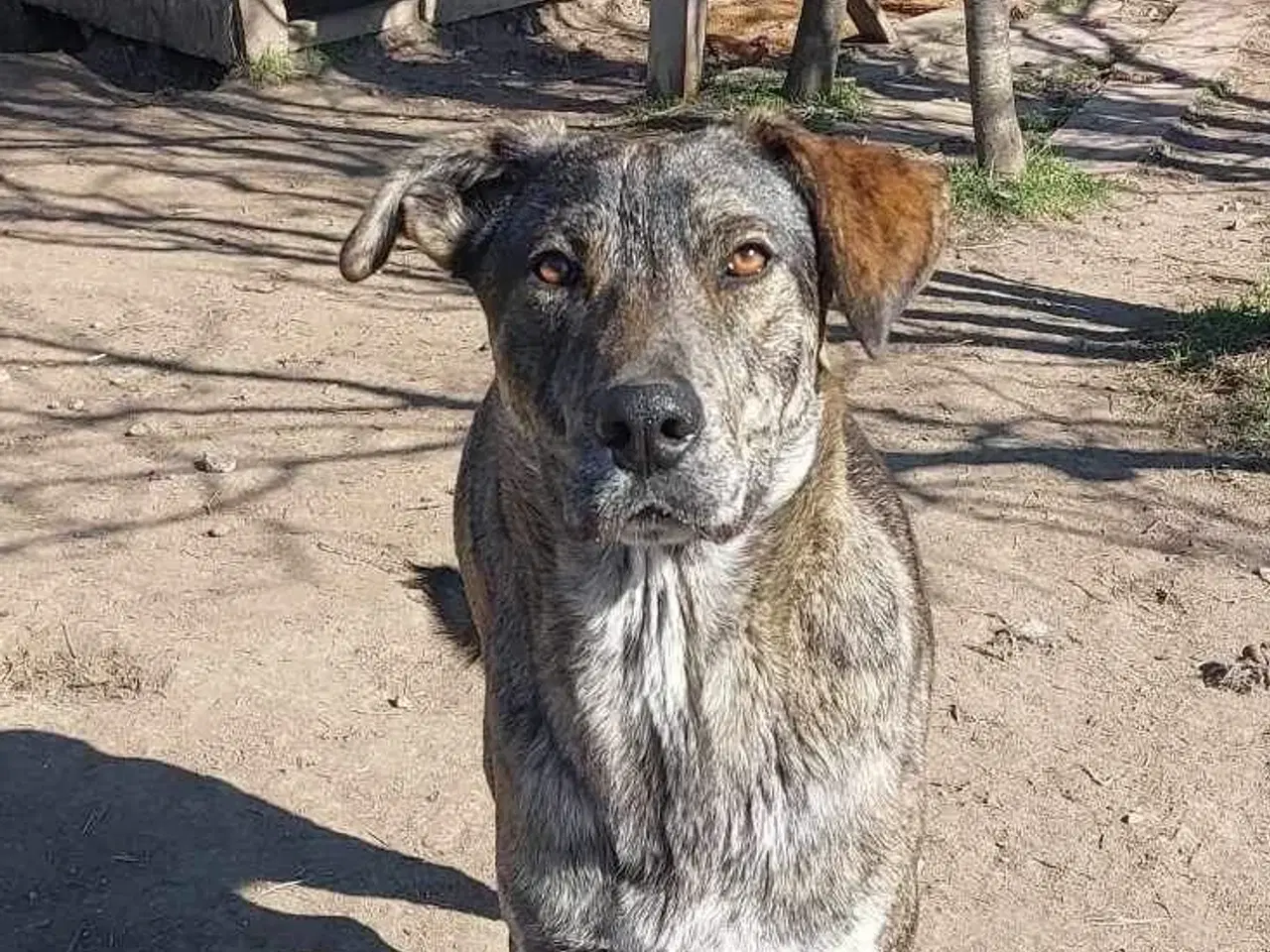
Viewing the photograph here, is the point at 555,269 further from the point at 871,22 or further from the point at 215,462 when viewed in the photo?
the point at 871,22

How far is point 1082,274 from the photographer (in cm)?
745

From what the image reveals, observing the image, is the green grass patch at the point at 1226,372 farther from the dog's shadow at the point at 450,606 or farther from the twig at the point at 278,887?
the twig at the point at 278,887

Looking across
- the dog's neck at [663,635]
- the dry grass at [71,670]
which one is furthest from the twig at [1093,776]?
the dry grass at [71,670]

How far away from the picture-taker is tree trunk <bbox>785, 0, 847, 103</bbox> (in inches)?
373

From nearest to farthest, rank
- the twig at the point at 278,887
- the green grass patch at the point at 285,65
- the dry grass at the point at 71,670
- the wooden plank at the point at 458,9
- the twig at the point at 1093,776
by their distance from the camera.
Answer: the twig at the point at 278,887 → the twig at the point at 1093,776 → the dry grass at the point at 71,670 → the green grass patch at the point at 285,65 → the wooden plank at the point at 458,9

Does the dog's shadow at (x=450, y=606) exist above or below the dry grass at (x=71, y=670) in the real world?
above

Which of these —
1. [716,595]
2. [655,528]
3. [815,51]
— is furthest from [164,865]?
[815,51]

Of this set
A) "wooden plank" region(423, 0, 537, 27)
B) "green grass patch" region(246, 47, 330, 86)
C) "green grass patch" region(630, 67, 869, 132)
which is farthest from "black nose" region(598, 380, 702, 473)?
"wooden plank" region(423, 0, 537, 27)

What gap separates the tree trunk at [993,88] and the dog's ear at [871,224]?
17.6 feet

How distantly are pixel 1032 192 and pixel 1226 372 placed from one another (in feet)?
6.79

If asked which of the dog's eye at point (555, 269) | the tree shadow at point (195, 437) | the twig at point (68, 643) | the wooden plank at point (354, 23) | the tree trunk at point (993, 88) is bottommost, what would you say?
the twig at point (68, 643)

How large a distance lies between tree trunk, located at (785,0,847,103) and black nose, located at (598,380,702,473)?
23.7 ft

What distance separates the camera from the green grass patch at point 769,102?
9.45m

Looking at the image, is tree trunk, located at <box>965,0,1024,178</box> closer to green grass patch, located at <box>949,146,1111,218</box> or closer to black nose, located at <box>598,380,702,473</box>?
green grass patch, located at <box>949,146,1111,218</box>
